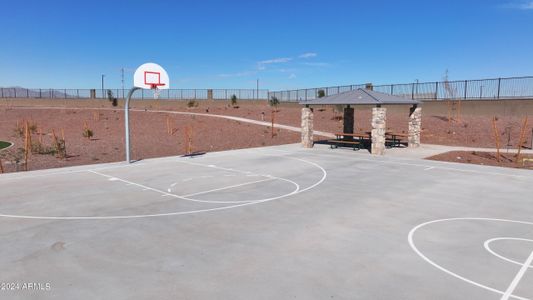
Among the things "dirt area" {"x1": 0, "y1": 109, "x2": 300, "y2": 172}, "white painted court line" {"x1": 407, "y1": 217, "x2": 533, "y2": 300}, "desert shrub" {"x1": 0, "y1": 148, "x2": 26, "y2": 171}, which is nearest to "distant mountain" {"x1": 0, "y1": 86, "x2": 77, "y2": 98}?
"dirt area" {"x1": 0, "y1": 109, "x2": 300, "y2": 172}

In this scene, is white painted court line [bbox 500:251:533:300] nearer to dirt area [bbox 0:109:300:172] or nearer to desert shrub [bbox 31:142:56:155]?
dirt area [bbox 0:109:300:172]

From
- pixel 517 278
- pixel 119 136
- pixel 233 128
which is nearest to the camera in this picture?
pixel 517 278

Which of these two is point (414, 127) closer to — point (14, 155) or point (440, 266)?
point (440, 266)

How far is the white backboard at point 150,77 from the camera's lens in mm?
16109

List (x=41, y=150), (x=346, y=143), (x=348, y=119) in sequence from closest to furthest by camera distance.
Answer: (x=41, y=150) < (x=346, y=143) < (x=348, y=119)

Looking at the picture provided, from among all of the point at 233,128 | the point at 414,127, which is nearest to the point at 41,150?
the point at 233,128

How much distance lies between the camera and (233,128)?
33125 millimetres

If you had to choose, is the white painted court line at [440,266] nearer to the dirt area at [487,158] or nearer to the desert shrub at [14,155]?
the dirt area at [487,158]

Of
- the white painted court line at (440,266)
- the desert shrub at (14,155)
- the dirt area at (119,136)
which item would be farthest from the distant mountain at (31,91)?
the white painted court line at (440,266)

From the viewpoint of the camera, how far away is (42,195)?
34.5ft

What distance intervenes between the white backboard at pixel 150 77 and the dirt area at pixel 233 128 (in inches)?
187

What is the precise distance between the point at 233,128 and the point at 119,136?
978 centimetres

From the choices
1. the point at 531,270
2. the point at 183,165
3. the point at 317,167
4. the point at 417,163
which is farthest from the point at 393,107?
the point at 531,270

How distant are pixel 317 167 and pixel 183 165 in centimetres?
585
